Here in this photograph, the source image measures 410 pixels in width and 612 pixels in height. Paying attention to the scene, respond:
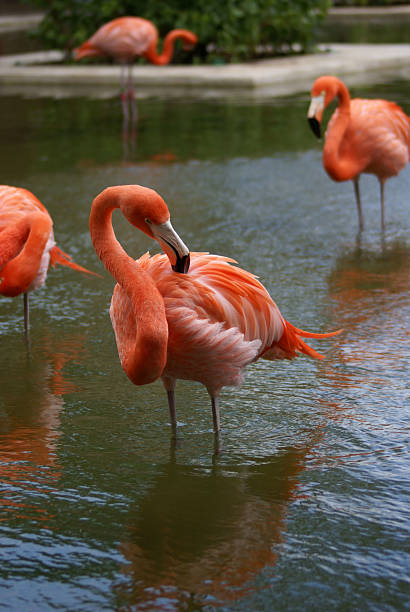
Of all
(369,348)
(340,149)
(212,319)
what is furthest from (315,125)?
(212,319)

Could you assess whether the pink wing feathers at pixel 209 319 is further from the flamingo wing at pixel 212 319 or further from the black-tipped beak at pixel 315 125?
the black-tipped beak at pixel 315 125

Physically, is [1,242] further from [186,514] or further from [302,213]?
[302,213]

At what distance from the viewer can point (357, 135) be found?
673cm

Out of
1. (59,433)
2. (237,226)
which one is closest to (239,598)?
(59,433)

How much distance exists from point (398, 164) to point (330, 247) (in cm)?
91

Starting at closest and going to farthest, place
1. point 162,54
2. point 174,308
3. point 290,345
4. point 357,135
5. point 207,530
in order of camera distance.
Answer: point 207,530
point 174,308
point 290,345
point 357,135
point 162,54

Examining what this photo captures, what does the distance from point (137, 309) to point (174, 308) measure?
205 mm

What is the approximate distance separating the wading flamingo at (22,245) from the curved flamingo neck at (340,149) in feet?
8.01

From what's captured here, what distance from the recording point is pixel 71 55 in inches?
720

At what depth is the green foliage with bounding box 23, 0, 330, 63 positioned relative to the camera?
54.9 ft

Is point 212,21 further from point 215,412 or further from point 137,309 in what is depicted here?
point 137,309

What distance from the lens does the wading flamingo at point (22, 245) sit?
4.62 meters

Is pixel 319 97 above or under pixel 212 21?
under

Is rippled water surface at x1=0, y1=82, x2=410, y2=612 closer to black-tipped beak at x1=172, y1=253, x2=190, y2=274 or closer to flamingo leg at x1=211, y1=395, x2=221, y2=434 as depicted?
flamingo leg at x1=211, y1=395, x2=221, y2=434
